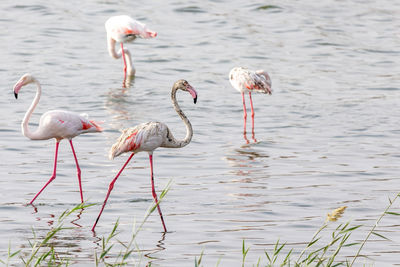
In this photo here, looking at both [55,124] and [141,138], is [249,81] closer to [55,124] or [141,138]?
[55,124]

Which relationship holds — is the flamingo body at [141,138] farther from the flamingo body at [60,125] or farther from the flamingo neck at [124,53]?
the flamingo neck at [124,53]

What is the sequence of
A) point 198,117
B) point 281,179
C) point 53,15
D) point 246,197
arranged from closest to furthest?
point 246,197 < point 281,179 < point 198,117 < point 53,15

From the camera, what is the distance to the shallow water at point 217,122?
882 centimetres

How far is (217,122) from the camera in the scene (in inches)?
568

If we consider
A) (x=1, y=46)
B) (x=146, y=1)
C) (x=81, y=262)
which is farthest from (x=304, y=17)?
(x=81, y=262)

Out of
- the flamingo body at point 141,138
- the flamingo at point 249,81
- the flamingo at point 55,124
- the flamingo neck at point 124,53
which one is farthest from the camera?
the flamingo neck at point 124,53

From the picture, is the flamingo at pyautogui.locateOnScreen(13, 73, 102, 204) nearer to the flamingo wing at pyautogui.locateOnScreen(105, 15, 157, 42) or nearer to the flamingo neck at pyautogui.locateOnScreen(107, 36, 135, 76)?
the flamingo neck at pyautogui.locateOnScreen(107, 36, 135, 76)

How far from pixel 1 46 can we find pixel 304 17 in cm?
779

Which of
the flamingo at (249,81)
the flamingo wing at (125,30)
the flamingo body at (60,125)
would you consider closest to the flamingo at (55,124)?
the flamingo body at (60,125)

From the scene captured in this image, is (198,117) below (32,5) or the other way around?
below

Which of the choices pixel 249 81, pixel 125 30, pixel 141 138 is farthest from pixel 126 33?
pixel 141 138

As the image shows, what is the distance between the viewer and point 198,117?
48.5ft

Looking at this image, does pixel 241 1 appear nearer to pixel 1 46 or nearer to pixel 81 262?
pixel 1 46

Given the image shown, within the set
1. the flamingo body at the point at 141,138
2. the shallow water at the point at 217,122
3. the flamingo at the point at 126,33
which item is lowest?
the shallow water at the point at 217,122
